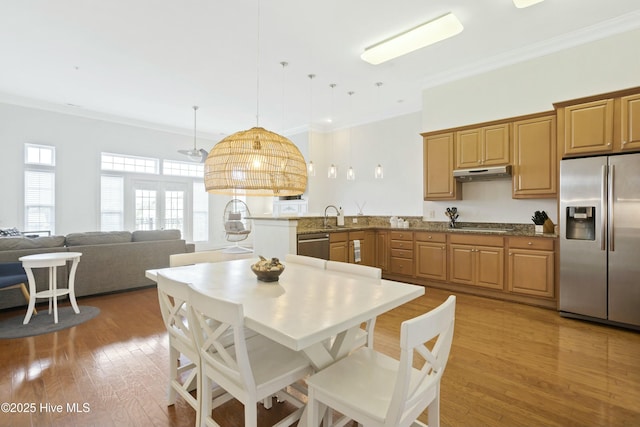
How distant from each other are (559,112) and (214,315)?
13.6 ft

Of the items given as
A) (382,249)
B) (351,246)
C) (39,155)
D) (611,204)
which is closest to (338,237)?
(351,246)

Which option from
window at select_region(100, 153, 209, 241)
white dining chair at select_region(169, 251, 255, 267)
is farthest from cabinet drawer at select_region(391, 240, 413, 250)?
window at select_region(100, 153, 209, 241)

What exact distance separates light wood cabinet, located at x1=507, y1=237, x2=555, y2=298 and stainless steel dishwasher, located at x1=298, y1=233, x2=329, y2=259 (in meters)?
2.42

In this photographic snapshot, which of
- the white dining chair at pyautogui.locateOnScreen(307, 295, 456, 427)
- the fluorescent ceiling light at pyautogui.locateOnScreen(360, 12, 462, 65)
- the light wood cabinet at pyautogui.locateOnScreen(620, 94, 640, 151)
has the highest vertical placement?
the fluorescent ceiling light at pyautogui.locateOnScreen(360, 12, 462, 65)

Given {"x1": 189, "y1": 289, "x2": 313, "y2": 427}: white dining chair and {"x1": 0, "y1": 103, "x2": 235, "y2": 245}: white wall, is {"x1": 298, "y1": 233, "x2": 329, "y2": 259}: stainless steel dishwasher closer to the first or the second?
{"x1": 189, "y1": 289, "x2": 313, "y2": 427}: white dining chair

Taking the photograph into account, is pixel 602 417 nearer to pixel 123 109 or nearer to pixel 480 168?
pixel 480 168

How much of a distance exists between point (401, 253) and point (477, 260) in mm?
1140

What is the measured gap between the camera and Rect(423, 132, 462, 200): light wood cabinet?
15.0ft

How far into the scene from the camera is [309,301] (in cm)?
153

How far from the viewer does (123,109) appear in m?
6.16

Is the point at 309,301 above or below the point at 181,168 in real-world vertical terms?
below

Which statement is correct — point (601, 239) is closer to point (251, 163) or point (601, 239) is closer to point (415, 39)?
point (415, 39)

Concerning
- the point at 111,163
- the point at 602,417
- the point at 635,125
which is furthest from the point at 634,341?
the point at 111,163

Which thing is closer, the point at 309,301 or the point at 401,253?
the point at 309,301
